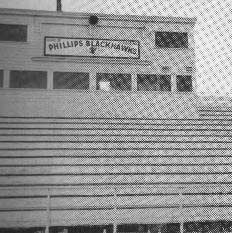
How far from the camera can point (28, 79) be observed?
11.2 m

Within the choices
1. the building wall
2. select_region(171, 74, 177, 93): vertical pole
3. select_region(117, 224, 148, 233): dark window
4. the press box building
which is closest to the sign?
the press box building

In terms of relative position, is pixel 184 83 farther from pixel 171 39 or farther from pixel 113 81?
pixel 113 81

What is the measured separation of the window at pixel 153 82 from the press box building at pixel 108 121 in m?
0.03

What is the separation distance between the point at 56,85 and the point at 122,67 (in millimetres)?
2142

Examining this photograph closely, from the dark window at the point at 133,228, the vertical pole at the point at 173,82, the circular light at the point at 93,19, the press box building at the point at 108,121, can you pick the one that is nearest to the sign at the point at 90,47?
the press box building at the point at 108,121

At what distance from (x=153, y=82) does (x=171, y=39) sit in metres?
1.64

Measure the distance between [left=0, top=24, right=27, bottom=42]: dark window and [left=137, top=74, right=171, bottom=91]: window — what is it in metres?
3.83

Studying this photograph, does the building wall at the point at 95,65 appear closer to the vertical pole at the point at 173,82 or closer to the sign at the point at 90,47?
the vertical pole at the point at 173,82

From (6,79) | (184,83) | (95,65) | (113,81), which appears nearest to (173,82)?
(184,83)

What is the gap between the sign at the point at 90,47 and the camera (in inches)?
448

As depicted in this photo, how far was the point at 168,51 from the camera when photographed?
1198cm

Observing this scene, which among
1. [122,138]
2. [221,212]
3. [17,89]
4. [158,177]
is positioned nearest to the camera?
[221,212]

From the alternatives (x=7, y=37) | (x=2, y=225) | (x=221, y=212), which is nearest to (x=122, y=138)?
(x=221, y=212)

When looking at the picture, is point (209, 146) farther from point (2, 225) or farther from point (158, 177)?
point (2, 225)
